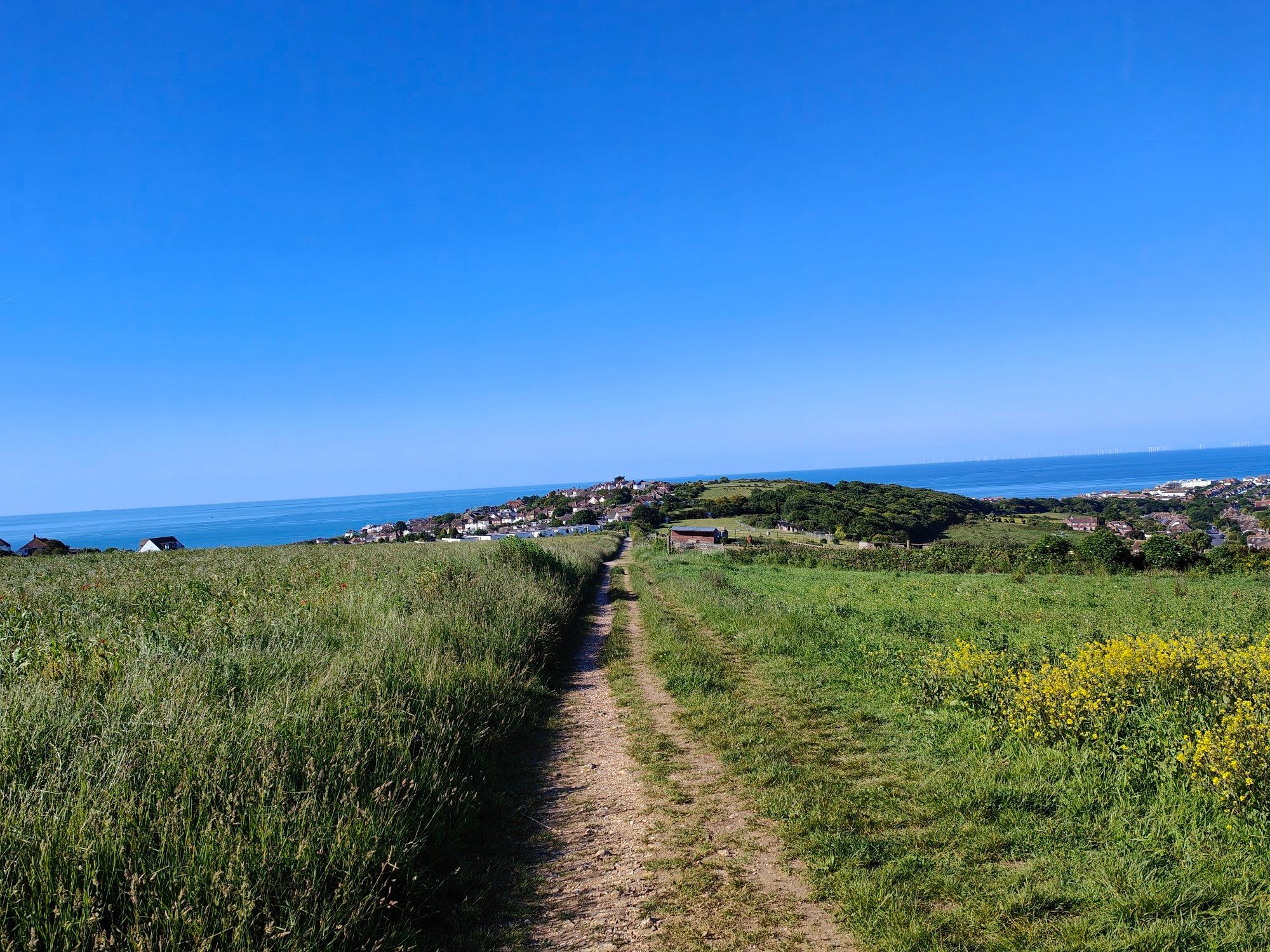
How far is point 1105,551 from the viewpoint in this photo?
102 feet

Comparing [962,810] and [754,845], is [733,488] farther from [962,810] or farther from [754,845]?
[754,845]

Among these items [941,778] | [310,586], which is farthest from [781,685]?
[310,586]

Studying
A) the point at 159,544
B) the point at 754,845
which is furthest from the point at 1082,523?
the point at 159,544

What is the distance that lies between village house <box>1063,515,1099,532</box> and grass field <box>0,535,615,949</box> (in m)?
58.9

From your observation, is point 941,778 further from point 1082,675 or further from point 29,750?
point 29,750

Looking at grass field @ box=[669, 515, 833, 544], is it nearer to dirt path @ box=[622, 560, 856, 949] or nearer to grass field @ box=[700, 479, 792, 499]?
grass field @ box=[700, 479, 792, 499]

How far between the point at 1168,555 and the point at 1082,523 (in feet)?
114

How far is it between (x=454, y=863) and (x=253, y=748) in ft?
5.38

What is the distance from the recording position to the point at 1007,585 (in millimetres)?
23438

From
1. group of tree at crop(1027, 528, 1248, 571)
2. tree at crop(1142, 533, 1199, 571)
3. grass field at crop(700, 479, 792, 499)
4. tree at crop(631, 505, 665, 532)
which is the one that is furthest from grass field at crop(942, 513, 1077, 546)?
grass field at crop(700, 479, 792, 499)

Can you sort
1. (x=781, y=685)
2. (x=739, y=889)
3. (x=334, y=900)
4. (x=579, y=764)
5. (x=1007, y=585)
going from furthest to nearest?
1. (x=1007, y=585)
2. (x=781, y=685)
3. (x=579, y=764)
4. (x=739, y=889)
5. (x=334, y=900)

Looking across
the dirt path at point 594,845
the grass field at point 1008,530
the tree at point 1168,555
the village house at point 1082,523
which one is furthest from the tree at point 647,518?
the dirt path at point 594,845

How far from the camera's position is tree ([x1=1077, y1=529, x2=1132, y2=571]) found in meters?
30.2

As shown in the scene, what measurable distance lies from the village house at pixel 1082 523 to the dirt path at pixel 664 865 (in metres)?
Answer: 57.6
